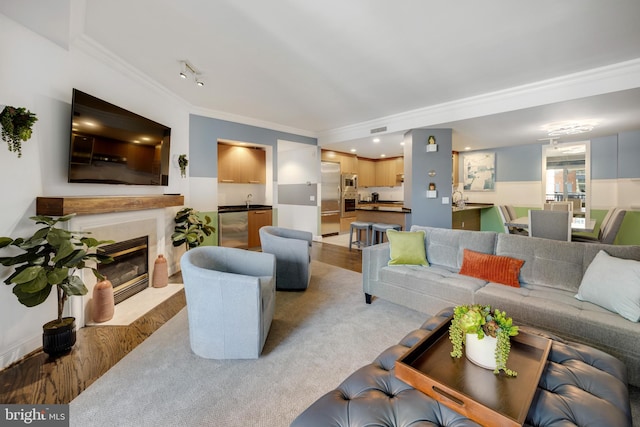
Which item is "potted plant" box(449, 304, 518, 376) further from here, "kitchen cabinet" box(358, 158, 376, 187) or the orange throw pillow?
"kitchen cabinet" box(358, 158, 376, 187)

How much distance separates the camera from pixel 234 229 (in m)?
5.45

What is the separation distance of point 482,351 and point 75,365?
2.75m

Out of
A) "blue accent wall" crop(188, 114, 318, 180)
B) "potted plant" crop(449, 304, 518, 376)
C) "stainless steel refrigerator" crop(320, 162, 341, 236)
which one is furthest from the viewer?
"stainless steel refrigerator" crop(320, 162, 341, 236)

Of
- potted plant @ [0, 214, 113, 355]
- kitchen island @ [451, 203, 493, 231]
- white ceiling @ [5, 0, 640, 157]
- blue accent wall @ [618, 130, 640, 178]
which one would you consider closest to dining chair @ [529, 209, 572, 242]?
white ceiling @ [5, 0, 640, 157]

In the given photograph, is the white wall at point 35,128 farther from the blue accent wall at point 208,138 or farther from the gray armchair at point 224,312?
the blue accent wall at point 208,138

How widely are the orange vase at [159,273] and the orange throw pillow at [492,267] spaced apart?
12.0 ft

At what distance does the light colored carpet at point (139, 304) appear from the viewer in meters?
2.66

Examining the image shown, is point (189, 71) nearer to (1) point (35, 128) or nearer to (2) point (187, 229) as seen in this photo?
(1) point (35, 128)

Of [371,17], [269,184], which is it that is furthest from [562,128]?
[269,184]

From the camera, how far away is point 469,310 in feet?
4.57

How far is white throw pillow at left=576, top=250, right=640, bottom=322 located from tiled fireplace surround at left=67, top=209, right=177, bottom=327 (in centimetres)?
433

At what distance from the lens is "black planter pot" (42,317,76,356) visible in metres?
2.06

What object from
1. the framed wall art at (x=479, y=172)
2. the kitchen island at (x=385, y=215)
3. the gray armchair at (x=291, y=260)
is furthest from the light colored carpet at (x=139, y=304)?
the framed wall art at (x=479, y=172)

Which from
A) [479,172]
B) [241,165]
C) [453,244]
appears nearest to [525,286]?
[453,244]
